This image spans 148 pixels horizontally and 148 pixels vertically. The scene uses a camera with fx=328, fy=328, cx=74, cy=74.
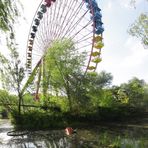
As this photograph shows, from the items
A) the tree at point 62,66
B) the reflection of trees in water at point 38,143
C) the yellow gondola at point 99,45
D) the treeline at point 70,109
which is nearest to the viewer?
the reflection of trees in water at point 38,143

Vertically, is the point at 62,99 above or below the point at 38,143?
above

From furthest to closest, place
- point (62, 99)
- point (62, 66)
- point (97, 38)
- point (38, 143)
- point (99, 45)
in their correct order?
point (62, 66) → point (62, 99) → point (99, 45) → point (97, 38) → point (38, 143)

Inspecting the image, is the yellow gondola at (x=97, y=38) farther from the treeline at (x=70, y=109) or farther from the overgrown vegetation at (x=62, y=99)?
the treeline at (x=70, y=109)

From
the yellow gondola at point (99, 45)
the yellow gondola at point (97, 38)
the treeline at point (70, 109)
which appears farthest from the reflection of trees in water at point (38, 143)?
the yellow gondola at point (97, 38)

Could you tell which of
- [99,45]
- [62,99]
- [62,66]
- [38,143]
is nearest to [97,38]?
[99,45]

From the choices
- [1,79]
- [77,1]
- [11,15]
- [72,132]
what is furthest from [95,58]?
[11,15]

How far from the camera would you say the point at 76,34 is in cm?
3284

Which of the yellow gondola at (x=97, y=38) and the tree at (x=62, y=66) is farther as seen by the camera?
the tree at (x=62, y=66)

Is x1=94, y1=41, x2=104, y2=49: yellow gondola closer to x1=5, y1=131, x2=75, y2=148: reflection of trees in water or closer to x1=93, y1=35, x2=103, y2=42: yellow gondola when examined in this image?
x1=93, y1=35, x2=103, y2=42: yellow gondola

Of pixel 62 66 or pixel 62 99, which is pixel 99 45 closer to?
pixel 62 66

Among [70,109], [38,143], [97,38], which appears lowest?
[38,143]

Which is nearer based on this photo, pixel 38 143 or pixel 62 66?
pixel 38 143

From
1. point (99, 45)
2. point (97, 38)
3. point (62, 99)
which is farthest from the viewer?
point (62, 99)

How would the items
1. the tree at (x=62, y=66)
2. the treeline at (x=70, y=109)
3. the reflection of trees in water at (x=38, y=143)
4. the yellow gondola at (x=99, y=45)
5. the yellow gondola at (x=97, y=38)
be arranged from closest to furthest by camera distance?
1. the reflection of trees in water at (x=38, y=143)
2. the treeline at (x=70, y=109)
3. the yellow gondola at (x=97, y=38)
4. the yellow gondola at (x=99, y=45)
5. the tree at (x=62, y=66)
